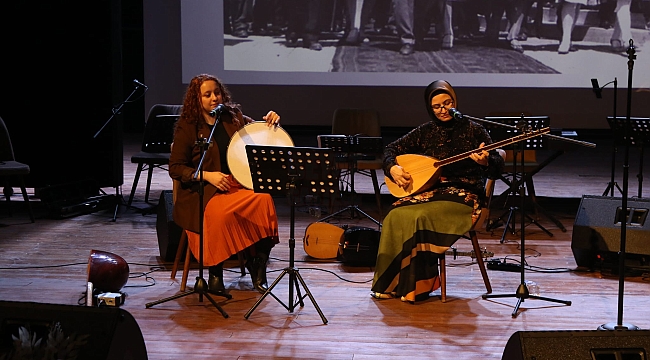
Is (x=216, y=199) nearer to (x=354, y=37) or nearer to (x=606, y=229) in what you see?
(x=606, y=229)

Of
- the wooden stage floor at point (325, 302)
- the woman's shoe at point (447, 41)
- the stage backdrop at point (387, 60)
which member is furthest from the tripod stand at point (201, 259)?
the woman's shoe at point (447, 41)

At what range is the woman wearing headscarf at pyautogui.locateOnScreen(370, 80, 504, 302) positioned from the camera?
4547mm

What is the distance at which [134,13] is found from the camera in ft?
40.8

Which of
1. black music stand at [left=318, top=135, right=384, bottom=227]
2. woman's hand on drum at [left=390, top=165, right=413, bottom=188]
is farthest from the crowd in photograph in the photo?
woman's hand on drum at [left=390, top=165, right=413, bottom=188]

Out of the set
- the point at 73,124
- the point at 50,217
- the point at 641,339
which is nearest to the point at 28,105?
the point at 73,124

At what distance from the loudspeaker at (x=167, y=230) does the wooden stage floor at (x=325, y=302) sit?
9cm

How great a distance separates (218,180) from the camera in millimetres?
4578

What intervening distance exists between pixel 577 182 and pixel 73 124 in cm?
553

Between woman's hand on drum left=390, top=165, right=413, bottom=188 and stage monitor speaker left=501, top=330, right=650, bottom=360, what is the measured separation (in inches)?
91.5

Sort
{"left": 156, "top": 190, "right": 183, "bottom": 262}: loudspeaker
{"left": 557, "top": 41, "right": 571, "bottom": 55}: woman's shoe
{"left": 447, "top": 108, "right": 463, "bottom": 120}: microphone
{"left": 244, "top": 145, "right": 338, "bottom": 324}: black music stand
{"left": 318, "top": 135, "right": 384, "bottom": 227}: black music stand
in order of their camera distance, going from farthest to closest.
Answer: {"left": 557, "top": 41, "right": 571, "bottom": 55}: woman's shoe < {"left": 318, "top": 135, "right": 384, "bottom": 227}: black music stand < {"left": 156, "top": 190, "right": 183, "bottom": 262}: loudspeaker < {"left": 447, "top": 108, "right": 463, "bottom": 120}: microphone < {"left": 244, "top": 145, "right": 338, "bottom": 324}: black music stand

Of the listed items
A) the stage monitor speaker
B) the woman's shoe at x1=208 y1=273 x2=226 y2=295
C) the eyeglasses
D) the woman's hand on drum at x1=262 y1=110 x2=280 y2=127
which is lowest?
the woman's shoe at x1=208 y1=273 x2=226 y2=295

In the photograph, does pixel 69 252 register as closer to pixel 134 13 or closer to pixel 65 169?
pixel 65 169

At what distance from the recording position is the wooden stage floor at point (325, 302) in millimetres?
3822

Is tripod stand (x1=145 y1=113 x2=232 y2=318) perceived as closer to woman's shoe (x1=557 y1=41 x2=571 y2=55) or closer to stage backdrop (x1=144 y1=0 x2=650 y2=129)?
stage backdrop (x1=144 y1=0 x2=650 y2=129)
